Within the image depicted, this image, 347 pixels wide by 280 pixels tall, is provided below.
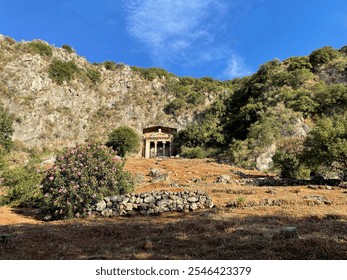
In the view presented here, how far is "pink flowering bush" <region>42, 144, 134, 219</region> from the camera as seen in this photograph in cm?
1372

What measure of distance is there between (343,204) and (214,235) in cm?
760

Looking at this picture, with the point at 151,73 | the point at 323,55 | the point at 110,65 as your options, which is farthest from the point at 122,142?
the point at 323,55

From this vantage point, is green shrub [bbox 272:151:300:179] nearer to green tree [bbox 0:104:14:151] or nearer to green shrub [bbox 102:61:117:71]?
green tree [bbox 0:104:14:151]

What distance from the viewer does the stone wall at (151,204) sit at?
13211 mm

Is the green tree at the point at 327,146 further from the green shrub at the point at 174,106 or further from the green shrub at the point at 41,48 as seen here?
the green shrub at the point at 41,48

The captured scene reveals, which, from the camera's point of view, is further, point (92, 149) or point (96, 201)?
point (92, 149)

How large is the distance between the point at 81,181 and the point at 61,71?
56.9m

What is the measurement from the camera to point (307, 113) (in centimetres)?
4312

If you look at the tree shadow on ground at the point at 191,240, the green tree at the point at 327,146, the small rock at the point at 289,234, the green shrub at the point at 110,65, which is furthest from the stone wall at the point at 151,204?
the green shrub at the point at 110,65

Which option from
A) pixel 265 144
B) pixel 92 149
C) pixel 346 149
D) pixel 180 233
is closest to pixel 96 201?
pixel 92 149

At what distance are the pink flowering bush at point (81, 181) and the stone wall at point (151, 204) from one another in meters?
0.79

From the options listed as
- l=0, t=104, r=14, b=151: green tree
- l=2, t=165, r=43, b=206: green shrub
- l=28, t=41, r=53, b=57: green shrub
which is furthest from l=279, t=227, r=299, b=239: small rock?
l=28, t=41, r=53, b=57: green shrub

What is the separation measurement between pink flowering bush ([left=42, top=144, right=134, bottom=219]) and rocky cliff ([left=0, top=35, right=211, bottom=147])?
41.7 metres

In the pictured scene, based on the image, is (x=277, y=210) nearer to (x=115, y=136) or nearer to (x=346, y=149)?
(x=346, y=149)
